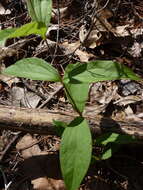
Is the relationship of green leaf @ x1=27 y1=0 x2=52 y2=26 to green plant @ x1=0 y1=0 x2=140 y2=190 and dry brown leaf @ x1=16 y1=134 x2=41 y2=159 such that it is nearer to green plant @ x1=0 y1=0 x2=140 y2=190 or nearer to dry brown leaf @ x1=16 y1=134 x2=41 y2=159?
green plant @ x1=0 y1=0 x2=140 y2=190

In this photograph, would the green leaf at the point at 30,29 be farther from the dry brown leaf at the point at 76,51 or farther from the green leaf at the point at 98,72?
the dry brown leaf at the point at 76,51

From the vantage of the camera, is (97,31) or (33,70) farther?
(97,31)

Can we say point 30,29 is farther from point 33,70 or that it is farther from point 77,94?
point 77,94

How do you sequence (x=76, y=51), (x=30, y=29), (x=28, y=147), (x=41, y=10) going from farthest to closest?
(x=76, y=51) → (x=28, y=147) → (x=41, y=10) → (x=30, y=29)

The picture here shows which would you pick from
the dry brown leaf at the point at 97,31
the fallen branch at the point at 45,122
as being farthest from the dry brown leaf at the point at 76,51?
the fallen branch at the point at 45,122

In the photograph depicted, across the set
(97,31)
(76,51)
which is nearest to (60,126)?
(76,51)

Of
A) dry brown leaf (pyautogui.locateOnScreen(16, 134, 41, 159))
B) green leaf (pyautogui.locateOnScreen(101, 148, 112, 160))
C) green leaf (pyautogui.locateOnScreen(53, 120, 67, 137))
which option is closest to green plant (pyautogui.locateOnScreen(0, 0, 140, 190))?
green leaf (pyautogui.locateOnScreen(53, 120, 67, 137))
